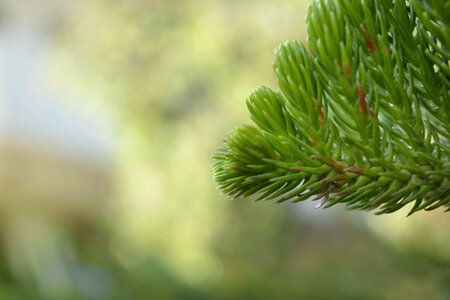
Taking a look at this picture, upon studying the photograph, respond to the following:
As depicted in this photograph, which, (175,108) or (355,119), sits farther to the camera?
(175,108)

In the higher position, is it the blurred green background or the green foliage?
the blurred green background

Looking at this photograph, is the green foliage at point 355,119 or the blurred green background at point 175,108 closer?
the green foliage at point 355,119

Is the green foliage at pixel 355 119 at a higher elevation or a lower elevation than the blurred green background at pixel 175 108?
lower

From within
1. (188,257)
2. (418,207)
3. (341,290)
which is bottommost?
(418,207)

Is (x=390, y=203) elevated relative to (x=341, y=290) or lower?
lower

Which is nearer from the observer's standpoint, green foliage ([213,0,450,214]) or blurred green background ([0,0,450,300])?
green foliage ([213,0,450,214])

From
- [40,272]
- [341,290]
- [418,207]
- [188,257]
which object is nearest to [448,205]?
[418,207]

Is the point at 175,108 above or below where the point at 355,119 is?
above

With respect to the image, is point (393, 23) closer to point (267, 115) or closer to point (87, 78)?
point (267, 115)
